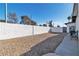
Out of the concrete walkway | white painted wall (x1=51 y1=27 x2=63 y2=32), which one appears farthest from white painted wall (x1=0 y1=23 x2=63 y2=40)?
the concrete walkway

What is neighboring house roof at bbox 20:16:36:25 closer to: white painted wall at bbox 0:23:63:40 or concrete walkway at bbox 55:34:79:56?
white painted wall at bbox 0:23:63:40

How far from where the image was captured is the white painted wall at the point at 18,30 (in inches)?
213

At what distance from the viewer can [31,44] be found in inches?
214

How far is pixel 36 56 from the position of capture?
5.14 metres

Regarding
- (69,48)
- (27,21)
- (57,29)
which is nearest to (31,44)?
(27,21)

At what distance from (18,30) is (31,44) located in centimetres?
50

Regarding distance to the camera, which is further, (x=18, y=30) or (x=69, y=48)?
(x=18, y=30)

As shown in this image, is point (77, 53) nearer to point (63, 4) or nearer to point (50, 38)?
point (50, 38)

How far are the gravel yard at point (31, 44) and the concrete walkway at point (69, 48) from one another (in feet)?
0.46

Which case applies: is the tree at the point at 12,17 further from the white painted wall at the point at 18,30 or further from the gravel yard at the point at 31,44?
the gravel yard at the point at 31,44

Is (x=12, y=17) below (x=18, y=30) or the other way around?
the other way around

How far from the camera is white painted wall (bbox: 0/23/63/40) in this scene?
17.7 ft

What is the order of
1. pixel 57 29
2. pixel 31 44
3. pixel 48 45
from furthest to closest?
pixel 48 45, pixel 31 44, pixel 57 29

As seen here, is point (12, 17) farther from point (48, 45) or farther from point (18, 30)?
point (48, 45)
